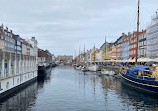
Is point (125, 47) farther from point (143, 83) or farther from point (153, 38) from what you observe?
point (143, 83)

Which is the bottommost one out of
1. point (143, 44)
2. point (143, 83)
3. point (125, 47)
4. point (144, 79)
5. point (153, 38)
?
point (143, 83)

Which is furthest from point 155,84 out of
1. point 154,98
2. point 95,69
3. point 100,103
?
point 95,69

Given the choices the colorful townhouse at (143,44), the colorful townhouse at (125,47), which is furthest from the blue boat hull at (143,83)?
the colorful townhouse at (125,47)

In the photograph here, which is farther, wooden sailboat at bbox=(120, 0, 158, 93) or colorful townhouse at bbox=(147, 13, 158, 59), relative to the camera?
colorful townhouse at bbox=(147, 13, 158, 59)

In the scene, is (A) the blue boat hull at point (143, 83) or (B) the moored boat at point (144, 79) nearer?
(A) the blue boat hull at point (143, 83)

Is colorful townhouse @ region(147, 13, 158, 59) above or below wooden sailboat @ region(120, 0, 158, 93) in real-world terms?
above

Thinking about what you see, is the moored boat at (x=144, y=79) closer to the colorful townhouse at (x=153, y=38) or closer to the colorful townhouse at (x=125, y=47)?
the colorful townhouse at (x=153, y=38)

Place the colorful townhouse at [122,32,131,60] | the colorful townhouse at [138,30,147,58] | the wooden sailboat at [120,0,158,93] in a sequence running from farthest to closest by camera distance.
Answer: the colorful townhouse at [122,32,131,60] < the colorful townhouse at [138,30,147,58] < the wooden sailboat at [120,0,158,93]

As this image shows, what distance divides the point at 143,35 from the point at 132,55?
14267mm

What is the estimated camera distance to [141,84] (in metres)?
42.9

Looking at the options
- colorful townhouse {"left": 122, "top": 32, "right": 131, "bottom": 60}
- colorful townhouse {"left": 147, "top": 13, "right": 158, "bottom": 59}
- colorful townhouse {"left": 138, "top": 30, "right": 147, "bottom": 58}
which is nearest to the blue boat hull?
colorful townhouse {"left": 147, "top": 13, "right": 158, "bottom": 59}

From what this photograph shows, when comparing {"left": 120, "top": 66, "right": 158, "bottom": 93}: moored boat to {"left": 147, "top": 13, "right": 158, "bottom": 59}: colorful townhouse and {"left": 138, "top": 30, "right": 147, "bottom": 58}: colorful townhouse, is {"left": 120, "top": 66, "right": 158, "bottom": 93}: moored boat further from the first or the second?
{"left": 138, "top": 30, "right": 147, "bottom": 58}: colorful townhouse

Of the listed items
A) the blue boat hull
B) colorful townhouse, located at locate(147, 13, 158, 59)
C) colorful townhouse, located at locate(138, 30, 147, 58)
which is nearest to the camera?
the blue boat hull

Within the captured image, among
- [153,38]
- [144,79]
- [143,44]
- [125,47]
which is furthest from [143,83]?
[125,47]
